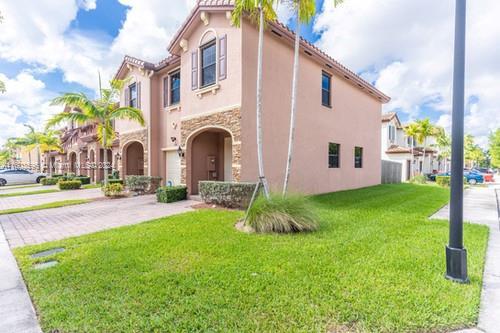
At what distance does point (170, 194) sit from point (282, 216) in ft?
21.3

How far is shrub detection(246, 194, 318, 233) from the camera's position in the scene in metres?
6.24

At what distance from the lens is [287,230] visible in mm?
6242

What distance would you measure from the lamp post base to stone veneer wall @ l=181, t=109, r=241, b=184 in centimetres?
685

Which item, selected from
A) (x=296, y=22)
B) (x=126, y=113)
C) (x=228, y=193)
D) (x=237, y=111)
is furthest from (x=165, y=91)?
(x=296, y=22)

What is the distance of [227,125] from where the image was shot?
9.92 metres

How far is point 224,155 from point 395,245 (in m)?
9.82

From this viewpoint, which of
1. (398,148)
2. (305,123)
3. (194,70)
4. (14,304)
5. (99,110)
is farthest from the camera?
(398,148)

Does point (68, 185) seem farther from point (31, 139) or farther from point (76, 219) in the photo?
point (31, 139)

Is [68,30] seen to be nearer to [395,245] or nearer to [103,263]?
[103,263]

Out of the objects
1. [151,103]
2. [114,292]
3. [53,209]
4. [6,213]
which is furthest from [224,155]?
[114,292]

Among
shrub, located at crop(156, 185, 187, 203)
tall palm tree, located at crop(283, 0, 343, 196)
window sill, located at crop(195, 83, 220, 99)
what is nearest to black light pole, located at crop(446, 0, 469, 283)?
tall palm tree, located at crop(283, 0, 343, 196)

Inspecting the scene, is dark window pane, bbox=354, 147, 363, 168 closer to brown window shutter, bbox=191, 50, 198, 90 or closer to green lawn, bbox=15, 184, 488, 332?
green lawn, bbox=15, 184, 488, 332

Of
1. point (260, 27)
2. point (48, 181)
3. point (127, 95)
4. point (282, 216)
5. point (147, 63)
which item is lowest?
point (48, 181)

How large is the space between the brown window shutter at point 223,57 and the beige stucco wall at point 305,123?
927 mm
